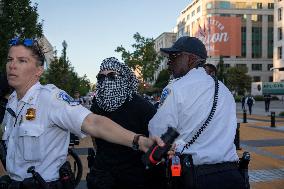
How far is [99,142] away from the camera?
3543 millimetres

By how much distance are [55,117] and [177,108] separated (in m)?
0.81

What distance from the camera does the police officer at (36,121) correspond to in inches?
99.5

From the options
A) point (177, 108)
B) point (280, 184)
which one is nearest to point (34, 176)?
point (177, 108)

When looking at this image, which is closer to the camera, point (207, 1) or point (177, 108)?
point (177, 108)

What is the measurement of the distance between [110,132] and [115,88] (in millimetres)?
1174

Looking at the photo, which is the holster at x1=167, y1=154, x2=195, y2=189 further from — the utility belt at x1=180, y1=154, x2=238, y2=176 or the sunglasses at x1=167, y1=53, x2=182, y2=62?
the sunglasses at x1=167, y1=53, x2=182, y2=62

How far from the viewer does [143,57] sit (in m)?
50.0

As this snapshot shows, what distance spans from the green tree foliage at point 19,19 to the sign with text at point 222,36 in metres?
78.8

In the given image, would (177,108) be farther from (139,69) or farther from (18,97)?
(139,69)

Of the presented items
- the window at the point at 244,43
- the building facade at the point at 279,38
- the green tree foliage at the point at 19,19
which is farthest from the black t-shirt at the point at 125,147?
the window at the point at 244,43

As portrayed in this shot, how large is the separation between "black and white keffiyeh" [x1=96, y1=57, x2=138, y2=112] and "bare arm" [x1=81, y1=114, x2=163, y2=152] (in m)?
1.01

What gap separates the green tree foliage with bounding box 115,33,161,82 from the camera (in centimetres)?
4966

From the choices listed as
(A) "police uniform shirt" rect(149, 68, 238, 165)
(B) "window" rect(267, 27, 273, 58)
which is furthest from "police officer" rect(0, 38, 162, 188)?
(B) "window" rect(267, 27, 273, 58)

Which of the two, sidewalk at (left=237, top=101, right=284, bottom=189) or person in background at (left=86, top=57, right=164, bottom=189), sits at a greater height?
person in background at (left=86, top=57, right=164, bottom=189)
